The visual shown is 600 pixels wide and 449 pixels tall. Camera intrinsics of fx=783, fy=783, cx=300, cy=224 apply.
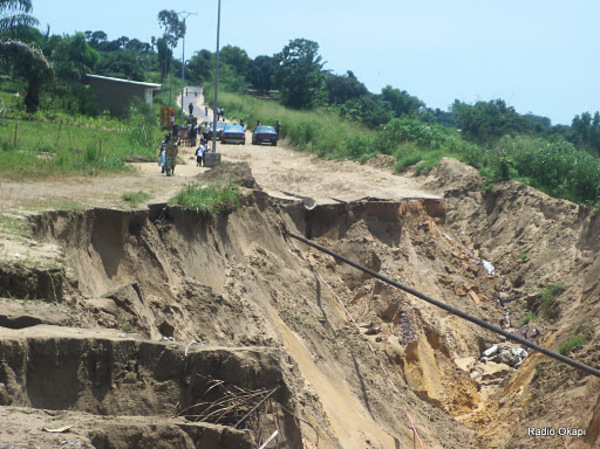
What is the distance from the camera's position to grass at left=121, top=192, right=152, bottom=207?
11672 mm

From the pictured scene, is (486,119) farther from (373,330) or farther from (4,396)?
(4,396)

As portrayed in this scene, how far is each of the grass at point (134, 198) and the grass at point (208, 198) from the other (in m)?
0.42

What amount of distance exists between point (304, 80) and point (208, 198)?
4102 centimetres

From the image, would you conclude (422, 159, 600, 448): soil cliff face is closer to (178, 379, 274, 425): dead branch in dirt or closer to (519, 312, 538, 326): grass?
(519, 312, 538, 326): grass

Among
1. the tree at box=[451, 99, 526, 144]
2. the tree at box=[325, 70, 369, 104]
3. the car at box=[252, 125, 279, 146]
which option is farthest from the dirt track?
the tree at box=[325, 70, 369, 104]

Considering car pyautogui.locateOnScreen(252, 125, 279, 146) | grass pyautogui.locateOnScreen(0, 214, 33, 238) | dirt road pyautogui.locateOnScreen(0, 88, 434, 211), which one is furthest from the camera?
car pyautogui.locateOnScreen(252, 125, 279, 146)

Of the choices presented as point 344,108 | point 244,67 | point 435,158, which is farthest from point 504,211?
point 244,67

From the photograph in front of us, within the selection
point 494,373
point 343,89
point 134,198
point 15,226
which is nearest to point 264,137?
point 494,373

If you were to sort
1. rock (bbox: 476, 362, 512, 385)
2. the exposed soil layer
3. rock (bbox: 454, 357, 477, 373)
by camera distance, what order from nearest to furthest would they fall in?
1. the exposed soil layer
2. rock (bbox: 476, 362, 512, 385)
3. rock (bbox: 454, 357, 477, 373)

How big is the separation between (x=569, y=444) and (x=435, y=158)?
15166mm

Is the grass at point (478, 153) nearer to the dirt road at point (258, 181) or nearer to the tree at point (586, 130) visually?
the dirt road at point (258, 181)

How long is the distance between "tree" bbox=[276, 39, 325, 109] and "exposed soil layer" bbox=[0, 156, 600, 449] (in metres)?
29.1

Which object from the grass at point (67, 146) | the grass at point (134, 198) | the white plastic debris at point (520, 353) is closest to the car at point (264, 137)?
the grass at point (67, 146)

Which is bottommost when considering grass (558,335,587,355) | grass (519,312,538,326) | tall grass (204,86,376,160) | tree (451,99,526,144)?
grass (519,312,538,326)
